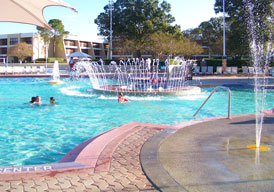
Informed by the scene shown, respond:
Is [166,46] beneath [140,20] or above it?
beneath

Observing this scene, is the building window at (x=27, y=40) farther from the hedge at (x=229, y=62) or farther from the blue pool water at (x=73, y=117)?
the blue pool water at (x=73, y=117)

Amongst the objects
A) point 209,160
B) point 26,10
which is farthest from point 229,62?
point 209,160

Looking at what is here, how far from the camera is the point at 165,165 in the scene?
14.5 ft

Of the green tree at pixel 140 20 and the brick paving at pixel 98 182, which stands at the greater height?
the green tree at pixel 140 20

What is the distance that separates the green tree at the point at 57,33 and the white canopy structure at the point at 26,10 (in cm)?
6189

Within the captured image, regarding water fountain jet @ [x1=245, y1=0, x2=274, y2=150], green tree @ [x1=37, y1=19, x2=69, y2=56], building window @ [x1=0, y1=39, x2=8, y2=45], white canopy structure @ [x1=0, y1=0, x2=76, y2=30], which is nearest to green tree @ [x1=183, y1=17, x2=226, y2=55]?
green tree @ [x1=37, y1=19, x2=69, y2=56]

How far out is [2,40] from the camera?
74.9 metres

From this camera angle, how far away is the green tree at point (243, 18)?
1142 inches

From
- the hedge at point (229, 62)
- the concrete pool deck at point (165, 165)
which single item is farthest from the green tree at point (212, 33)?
the concrete pool deck at point (165, 165)

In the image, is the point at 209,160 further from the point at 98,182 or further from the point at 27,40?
the point at 27,40

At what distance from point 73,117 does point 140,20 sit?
3481 cm

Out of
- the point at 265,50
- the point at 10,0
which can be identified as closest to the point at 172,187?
the point at 10,0

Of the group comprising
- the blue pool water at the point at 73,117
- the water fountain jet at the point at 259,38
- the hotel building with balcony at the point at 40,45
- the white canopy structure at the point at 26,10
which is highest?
the hotel building with balcony at the point at 40,45

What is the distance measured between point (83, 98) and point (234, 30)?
2383 cm
